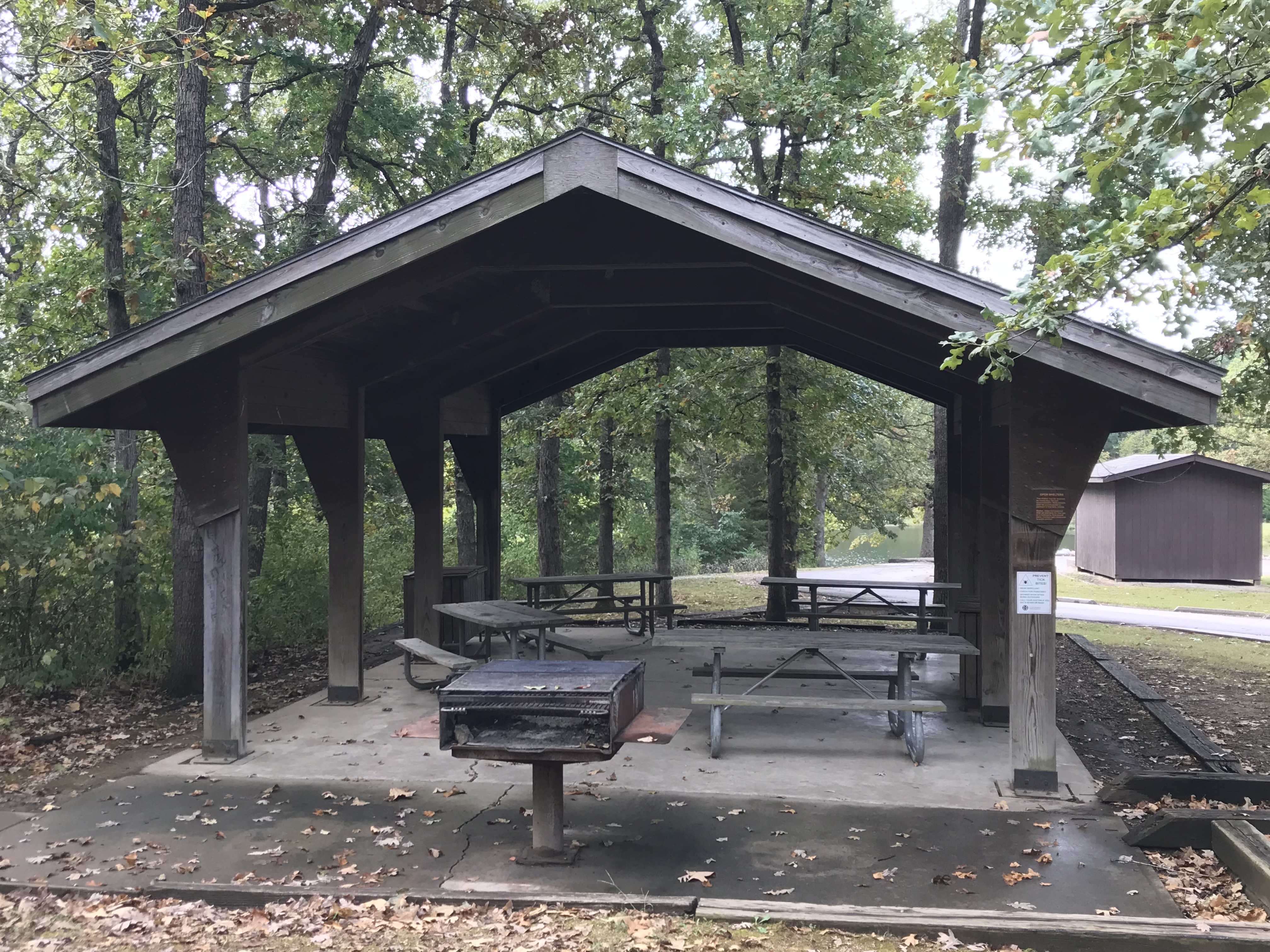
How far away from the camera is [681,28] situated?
17.1 m

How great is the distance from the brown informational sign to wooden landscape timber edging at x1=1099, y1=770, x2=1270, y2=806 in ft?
5.28

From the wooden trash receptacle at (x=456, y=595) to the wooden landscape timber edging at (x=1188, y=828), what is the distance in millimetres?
6980

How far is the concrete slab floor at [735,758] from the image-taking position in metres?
5.95

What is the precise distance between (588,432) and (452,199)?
30.4 feet

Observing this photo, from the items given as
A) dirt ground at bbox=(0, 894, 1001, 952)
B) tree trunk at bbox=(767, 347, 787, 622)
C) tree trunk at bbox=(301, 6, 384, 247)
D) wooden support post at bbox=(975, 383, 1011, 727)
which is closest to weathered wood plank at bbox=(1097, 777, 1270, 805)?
wooden support post at bbox=(975, 383, 1011, 727)

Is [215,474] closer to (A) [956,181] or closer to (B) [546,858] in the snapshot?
(B) [546,858]

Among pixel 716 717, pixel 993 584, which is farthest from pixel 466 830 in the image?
pixel 993 584

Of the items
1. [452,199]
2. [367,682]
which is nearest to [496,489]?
[367,682]

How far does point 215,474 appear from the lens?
651 cm

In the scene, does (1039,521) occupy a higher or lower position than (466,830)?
higher

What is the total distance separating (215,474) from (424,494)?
12.0 ft

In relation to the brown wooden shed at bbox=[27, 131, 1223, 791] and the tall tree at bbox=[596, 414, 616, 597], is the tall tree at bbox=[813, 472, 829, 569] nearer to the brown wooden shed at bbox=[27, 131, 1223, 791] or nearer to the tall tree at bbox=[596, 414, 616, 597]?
the tall tree at bbox=[596, 414, 616, 597]

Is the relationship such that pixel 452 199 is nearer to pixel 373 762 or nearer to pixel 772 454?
pixel 373 762

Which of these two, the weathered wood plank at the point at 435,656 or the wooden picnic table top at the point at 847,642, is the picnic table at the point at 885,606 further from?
the weathered wood plank at the point at 435,656
